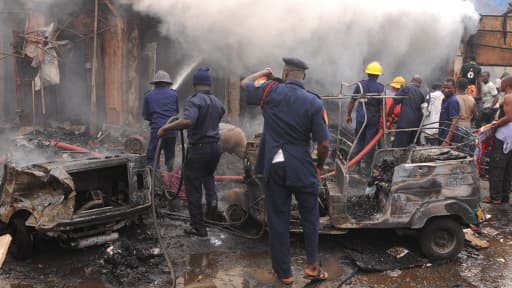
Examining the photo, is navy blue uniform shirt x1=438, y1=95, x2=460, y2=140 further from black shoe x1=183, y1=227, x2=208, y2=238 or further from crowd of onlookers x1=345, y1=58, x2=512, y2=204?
black shoe x1=183, y1=227, x2=208, y2=238

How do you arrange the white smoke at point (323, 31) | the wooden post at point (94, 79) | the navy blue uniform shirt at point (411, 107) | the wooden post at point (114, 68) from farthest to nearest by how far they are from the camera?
the wooden post at point (114, 68), the white smoke at point (323, 31), the wooden post at point (94, 79), the navy blue uniform shirt at point (411, 107)

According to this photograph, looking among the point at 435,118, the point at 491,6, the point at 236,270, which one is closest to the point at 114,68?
the point at 435,118

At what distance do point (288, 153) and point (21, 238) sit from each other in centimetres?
293

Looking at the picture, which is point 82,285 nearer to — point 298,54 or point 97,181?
point 97,181

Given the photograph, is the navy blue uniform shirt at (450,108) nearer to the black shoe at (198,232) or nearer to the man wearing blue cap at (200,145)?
the man wearing blue cap at (200,145)

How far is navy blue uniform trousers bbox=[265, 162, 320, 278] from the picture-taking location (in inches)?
181

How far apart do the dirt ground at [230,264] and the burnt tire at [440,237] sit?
0.35ft

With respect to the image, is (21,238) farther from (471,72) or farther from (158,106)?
(471,72)

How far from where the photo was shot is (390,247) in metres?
5.71

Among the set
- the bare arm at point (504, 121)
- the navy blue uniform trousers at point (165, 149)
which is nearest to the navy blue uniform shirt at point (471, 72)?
the bare arm at point (504, 121)

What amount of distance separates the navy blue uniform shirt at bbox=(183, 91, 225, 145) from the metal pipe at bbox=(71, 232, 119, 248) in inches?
55.0

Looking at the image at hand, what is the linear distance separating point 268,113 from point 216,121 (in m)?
1.56

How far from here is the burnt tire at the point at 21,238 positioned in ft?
16.6

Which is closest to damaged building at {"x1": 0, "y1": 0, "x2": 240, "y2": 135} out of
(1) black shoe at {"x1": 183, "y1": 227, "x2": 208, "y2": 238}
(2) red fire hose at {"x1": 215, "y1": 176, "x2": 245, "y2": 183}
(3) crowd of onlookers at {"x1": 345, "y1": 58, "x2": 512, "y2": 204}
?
(3) crowd of onlookers at {"x1": 345, "y1": 58, "x2": 512, "y2": 204}
